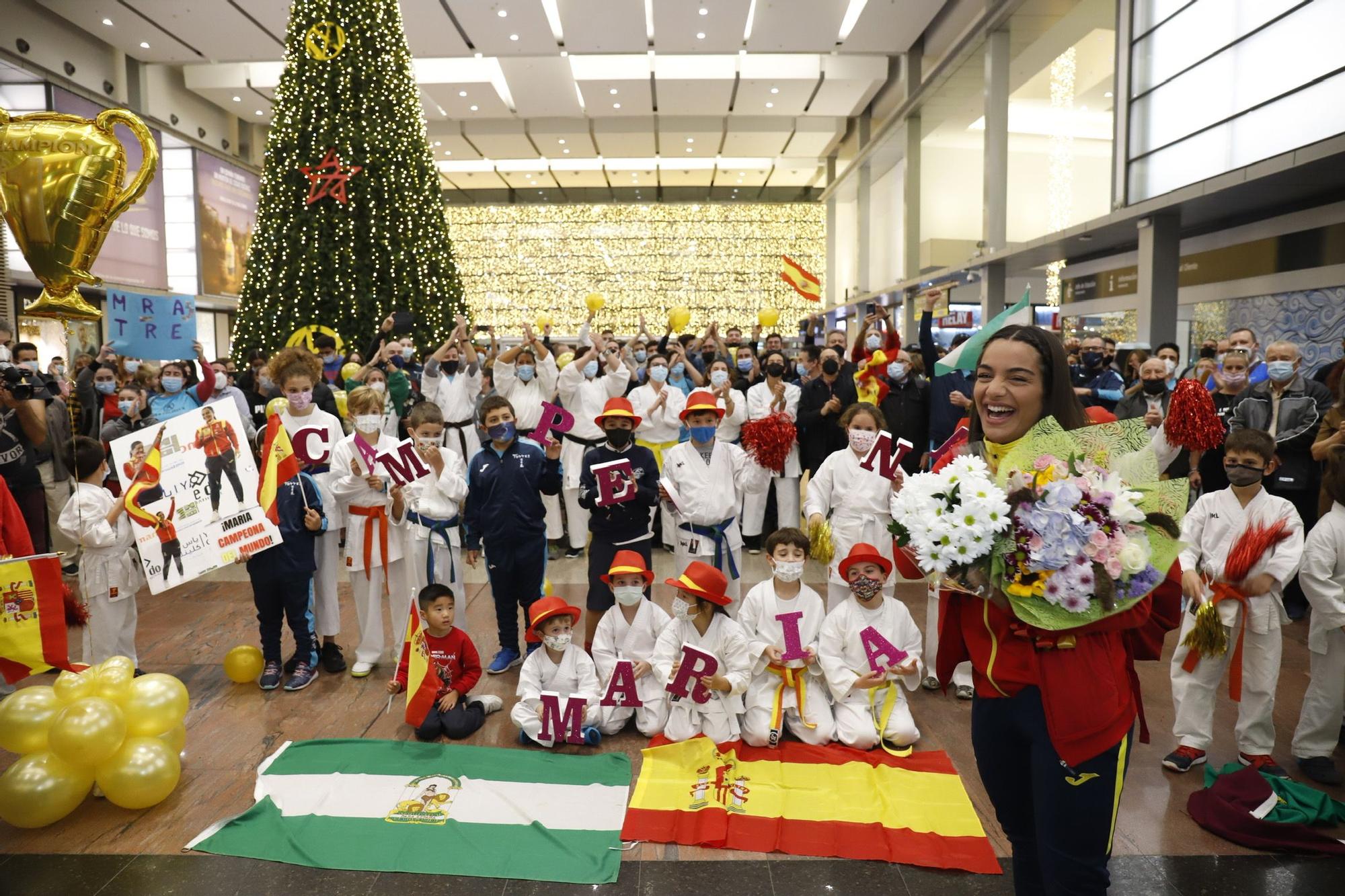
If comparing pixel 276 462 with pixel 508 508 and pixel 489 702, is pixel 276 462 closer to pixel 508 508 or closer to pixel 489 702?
pixel 508 508

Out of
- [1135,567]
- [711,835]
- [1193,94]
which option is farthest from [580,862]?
[1193,94]

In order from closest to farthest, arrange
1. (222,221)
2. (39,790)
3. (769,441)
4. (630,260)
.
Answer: (39,790), (769,441), (222,221), (630,260)

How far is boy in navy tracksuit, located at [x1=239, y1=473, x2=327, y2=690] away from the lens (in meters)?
4.98

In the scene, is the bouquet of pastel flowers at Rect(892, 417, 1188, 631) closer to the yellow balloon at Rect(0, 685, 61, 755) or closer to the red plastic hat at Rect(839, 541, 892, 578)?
the red plastic hat at Rect(839, 541, 892, 578)

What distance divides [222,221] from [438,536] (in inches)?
734

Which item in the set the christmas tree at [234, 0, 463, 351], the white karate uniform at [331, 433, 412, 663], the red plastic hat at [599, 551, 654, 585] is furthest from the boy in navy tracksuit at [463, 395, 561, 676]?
the christmas tree at [234, 0, 463, 351]

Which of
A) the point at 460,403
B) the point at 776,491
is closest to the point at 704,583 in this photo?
the point at 776,491

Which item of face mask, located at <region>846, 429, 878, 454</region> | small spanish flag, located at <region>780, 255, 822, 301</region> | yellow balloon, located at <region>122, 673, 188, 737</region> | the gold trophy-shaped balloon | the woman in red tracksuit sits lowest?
yellow balloon, located at <region>122, 673, 188, 737</region>

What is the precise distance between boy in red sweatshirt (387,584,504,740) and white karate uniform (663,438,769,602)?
169cm

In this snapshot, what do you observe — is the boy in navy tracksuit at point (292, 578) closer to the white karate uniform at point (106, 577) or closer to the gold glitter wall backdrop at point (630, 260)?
the white karate uniform at point (106, 577)

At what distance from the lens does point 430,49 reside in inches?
674

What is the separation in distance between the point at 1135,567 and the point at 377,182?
10.3 metres

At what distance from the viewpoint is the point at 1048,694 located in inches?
74.4

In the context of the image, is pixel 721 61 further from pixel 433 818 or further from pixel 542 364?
pixel 433 818
